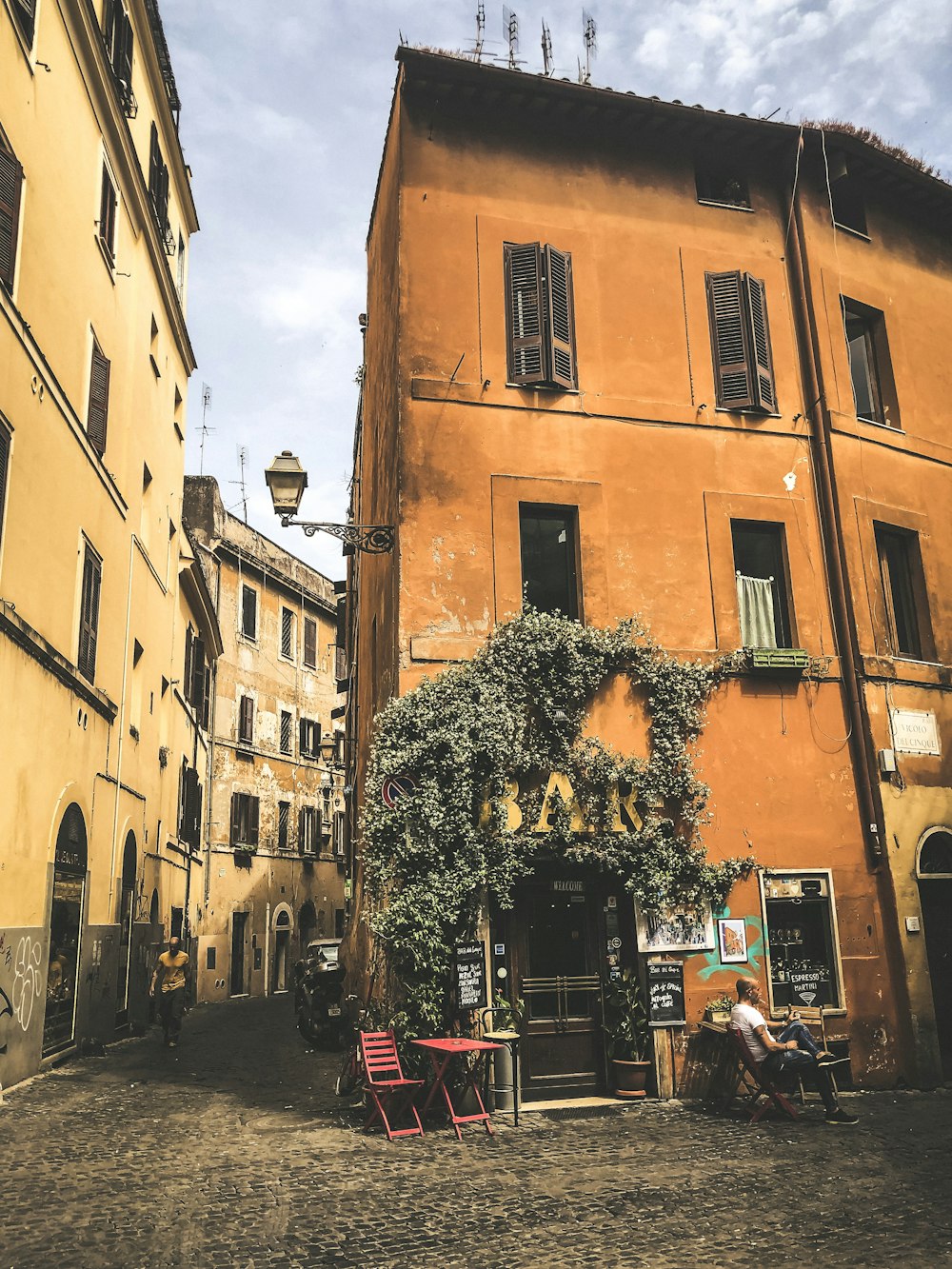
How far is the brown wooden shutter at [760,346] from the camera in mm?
13469

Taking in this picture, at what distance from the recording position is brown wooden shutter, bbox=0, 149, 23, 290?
11.1 m

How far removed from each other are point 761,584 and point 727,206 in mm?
5076

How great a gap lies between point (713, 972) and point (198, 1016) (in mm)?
14870

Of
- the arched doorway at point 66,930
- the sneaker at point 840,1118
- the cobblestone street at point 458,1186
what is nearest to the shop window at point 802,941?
the cobblestone street at point 458,1186

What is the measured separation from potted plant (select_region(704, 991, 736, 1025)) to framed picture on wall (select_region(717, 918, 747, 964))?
14.3 inches

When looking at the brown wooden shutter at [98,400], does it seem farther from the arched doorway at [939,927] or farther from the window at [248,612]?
the window at [248,612]

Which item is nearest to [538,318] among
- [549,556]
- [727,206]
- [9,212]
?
[549,556]

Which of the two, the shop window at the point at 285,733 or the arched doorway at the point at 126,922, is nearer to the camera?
the arched doorway at the point at 126,922

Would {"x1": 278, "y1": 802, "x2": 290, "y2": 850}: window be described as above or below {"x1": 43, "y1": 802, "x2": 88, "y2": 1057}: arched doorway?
above

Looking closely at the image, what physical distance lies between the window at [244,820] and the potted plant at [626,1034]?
22.2 metres

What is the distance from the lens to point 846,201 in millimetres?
14859

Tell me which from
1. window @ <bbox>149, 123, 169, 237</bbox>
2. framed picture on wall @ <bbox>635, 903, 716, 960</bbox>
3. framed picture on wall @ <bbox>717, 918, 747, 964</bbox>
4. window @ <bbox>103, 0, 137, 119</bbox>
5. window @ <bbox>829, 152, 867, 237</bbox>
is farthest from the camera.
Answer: window @ <bbox>149, 123, 169, 237</bbox>

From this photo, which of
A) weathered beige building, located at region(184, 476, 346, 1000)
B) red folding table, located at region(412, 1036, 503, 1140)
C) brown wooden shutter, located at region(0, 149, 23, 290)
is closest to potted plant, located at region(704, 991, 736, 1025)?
red folding table, located at region(412, 1036, 503, 1140)

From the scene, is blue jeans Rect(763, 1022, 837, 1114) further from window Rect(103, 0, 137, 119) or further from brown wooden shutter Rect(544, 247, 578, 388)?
window Rect(103, 0, 137, 119)
